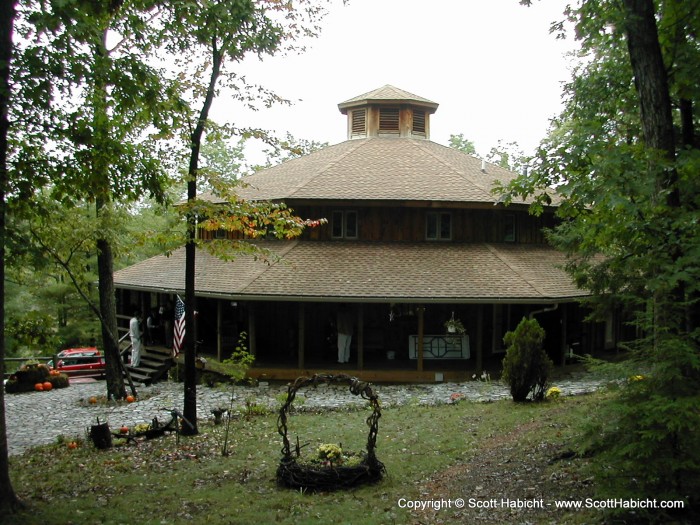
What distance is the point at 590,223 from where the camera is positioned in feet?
27.7

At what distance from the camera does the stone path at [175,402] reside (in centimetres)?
1461

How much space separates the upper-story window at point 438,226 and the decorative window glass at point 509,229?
6.77 ft

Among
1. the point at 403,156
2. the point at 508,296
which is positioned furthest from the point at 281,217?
the point at 403,156

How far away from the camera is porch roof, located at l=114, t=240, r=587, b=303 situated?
59.0 feet

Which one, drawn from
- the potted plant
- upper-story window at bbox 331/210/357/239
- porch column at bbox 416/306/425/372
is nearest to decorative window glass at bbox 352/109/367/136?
upper-story window at bbox 331/210/357/239

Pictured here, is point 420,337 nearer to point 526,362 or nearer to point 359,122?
point 526,362

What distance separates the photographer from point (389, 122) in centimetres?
2861

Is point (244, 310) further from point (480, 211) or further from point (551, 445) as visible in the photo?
point (551, 445)

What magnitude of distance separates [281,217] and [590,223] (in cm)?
625

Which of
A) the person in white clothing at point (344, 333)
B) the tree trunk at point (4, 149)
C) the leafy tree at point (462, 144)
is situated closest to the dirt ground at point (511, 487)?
the tree trunk at point (4, 149)

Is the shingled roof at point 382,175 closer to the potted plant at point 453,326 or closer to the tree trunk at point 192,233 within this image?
the potted plant at point 453,326

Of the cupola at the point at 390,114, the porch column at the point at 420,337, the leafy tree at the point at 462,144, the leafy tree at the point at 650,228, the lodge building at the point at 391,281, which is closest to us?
the leafy tree at the point at 650,228

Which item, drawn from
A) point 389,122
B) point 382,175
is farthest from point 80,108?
point 389,122

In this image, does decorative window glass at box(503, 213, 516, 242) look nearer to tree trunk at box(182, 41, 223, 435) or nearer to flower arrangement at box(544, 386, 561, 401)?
flower arrangement at box(544, 386, 561, 401)
